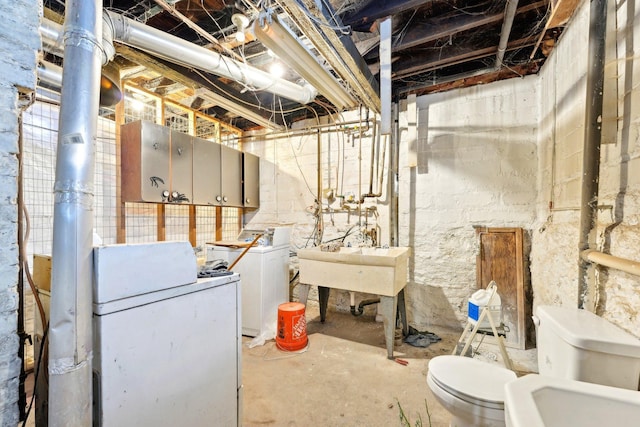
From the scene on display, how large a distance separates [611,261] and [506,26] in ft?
5.31

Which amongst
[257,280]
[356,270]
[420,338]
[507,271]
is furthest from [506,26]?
[257,280]

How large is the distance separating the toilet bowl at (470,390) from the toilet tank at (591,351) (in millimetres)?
254

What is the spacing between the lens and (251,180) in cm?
379

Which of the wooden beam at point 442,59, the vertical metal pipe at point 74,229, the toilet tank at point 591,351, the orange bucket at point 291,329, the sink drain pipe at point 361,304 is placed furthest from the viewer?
the sink drain pipe at point 361,304

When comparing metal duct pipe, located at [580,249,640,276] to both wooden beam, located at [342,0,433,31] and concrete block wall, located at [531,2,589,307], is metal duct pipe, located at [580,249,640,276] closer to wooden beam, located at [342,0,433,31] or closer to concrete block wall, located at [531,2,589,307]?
concrete block wall, located at [531,2,589,307]

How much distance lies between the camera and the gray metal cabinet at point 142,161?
8.26ft

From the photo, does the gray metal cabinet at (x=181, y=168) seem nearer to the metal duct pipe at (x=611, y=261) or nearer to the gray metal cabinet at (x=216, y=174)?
the gray metal cabinet at (x=216, y=174)

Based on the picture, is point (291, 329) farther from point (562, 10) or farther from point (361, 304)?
point (562, 10)

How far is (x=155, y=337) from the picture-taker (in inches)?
44.6

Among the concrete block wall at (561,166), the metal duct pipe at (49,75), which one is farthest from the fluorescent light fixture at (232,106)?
the concrete block wall at (561,166)

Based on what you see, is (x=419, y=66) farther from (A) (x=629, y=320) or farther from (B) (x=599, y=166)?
(A) (x=629, y=320)

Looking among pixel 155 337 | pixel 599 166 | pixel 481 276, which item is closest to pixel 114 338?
pixel 155 337

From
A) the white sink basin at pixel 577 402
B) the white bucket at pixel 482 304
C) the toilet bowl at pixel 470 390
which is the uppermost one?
the white sink basin at pixel 577 402

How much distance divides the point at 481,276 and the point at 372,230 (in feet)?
3.74
